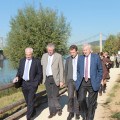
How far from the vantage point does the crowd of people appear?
486 cm

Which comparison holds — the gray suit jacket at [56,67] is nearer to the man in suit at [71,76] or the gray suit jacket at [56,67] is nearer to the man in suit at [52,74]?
the man in suit at [52,74]

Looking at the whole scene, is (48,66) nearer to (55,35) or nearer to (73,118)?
(73,118)

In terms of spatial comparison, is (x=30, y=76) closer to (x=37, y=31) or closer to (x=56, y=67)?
(x=56, y=67)

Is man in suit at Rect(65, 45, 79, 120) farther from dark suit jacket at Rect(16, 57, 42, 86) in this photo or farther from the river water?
the river water

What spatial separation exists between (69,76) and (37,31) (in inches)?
411

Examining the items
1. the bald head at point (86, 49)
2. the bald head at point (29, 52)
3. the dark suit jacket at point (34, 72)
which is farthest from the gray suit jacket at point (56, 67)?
the bald head at point (86, 49)

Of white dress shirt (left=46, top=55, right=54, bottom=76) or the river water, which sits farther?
the river water

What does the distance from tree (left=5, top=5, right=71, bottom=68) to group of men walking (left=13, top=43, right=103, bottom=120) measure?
9753mm

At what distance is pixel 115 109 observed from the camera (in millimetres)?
→ 6406

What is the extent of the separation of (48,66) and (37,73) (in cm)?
42

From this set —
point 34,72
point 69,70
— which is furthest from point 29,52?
point 69,70

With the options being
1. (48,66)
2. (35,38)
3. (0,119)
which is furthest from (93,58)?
(35,38)

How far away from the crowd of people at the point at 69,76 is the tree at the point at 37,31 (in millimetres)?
9757

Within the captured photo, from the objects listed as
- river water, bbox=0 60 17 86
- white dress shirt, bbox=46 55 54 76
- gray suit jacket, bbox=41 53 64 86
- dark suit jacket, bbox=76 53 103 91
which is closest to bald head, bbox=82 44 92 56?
dark suit jacket, bbox=76 53 103 91
